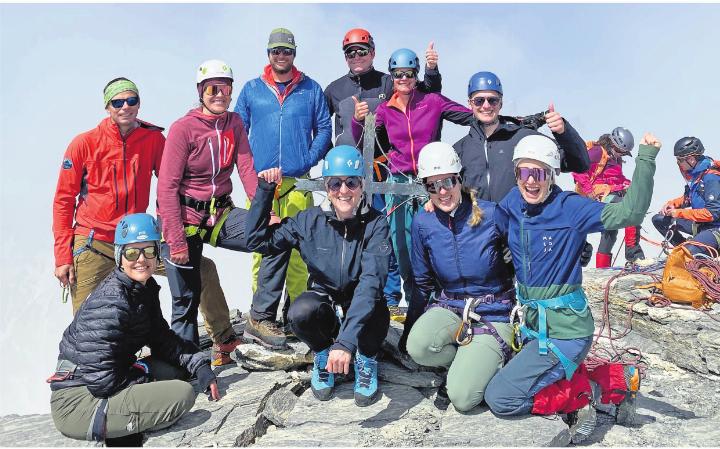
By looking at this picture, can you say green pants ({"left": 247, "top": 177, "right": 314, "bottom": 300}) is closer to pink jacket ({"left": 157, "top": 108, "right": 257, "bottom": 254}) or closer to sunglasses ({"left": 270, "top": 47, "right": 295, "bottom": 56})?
pink jacket ({"left": 157, "top": 108, "right": 257, "bottom": 254})

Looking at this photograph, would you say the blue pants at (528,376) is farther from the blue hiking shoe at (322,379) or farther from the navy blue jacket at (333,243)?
the blue hiking shoe at (322,379)

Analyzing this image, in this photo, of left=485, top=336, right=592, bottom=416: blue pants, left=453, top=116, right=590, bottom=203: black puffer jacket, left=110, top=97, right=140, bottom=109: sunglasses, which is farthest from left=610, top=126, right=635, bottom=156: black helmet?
left=110, top=97, right=140, bottom=109: sunglasses

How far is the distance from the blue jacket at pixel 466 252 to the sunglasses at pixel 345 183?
0.86 meters

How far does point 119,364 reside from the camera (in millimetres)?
6137

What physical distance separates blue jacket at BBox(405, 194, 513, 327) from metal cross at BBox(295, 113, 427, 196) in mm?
1413

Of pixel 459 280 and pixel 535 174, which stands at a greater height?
pixel 535 174

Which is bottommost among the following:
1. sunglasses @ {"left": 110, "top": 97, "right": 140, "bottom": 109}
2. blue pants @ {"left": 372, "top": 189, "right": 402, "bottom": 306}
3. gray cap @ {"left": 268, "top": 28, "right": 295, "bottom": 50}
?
blue pants @ {"left": 372, "top": 189, "right": 402, "bottom": 306}

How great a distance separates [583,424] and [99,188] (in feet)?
21.7

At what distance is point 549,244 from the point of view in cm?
594

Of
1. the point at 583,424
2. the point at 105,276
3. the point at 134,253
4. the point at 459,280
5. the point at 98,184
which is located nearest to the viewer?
the point at 583,424

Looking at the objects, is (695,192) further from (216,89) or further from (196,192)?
(196,192)

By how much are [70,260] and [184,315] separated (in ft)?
5.64

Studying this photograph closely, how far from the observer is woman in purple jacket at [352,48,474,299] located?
27.5 feet

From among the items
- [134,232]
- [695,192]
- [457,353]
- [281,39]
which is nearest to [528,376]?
[457,353]
